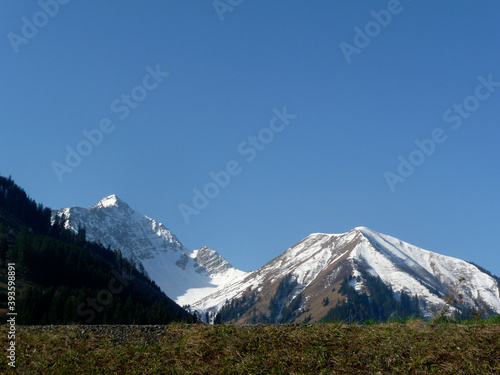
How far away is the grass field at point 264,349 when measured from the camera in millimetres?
10258

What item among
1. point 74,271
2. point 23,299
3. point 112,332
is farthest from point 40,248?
point 112,332

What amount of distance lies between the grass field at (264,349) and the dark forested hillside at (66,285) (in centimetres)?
3992

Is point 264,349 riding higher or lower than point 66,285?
lower

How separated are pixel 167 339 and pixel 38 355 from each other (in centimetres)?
329

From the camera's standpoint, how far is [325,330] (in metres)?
12.0

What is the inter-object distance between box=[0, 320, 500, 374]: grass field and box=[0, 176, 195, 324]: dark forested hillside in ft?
131

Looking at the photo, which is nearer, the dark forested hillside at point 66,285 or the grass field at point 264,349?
the grass field at point 264,349

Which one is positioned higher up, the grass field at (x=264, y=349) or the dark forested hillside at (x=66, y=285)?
the dark forested hillside at (x=66, y=285)

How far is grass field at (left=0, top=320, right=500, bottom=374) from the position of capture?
10258mm

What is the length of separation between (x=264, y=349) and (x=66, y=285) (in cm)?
11748

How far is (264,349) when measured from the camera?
1110 centimetres

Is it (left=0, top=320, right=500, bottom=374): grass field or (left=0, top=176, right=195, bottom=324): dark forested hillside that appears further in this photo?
(left=0, top=176, right=195, bottom=324): dark forested hillside

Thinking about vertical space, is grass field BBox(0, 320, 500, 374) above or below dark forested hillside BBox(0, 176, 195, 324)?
below

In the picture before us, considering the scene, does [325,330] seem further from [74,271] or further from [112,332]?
[74,271]
